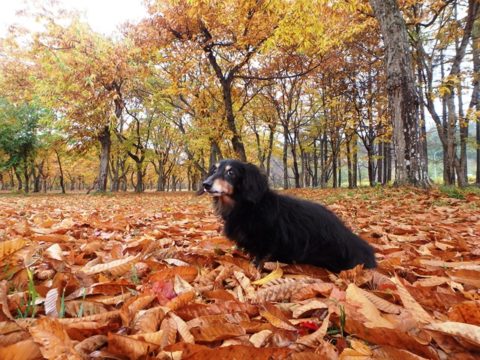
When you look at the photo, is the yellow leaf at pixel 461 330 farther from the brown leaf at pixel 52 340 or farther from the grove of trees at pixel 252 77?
the grove of trees at pixel 252 77

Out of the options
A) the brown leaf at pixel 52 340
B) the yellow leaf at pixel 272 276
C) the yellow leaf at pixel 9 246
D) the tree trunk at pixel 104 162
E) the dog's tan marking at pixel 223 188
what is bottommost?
the yellow leaf at pixel 272 276

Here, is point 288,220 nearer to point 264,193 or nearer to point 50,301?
point 264,193

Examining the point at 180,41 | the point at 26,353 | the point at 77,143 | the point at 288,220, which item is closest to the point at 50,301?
the point at 26,353

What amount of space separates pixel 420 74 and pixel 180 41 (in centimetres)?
1141

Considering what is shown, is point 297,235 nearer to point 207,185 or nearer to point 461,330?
point 207,185

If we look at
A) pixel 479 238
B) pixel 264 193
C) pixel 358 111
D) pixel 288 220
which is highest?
pixel 358 111

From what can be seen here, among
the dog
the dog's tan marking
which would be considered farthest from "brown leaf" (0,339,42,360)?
the dog's tan marking

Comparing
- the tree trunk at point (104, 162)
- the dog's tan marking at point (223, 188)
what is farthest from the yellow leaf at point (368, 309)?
the tree trunk at point (104, 162)

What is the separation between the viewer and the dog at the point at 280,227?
2326 mm

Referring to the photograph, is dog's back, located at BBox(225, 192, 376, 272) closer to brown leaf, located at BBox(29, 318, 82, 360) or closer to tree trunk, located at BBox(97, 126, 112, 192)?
brown leaf, located at BBox(29, 318, 82, 360)

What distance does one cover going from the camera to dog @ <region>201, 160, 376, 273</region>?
2.33 m

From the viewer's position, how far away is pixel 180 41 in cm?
1330

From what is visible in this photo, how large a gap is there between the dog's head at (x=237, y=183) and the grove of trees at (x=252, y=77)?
588 centimetres

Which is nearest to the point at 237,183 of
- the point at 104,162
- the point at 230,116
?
the point at 230,116
